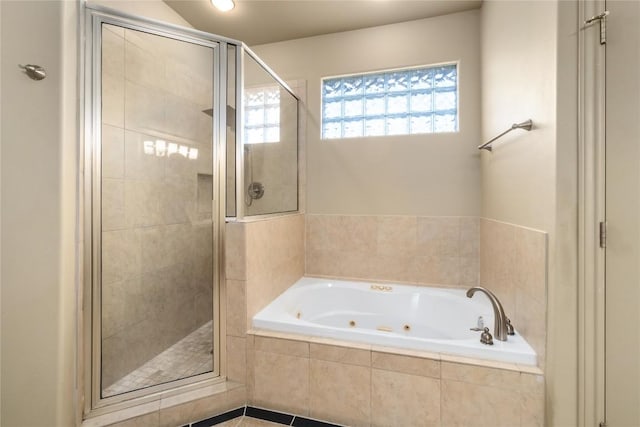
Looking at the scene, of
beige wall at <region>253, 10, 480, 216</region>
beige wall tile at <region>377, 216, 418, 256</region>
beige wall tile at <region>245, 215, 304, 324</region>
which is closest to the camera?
beige wall tile at <region>245, 215, 304, 324</region>

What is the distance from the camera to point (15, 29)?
1182mm

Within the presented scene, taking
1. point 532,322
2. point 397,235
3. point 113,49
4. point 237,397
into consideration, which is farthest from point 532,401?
point 113,49

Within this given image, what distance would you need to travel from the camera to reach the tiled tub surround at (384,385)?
123 centimetres

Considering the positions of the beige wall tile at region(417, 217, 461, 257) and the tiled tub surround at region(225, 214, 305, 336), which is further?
the beige wall tile at region(417, 217, 461, 257)

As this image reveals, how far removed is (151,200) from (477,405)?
216 cm

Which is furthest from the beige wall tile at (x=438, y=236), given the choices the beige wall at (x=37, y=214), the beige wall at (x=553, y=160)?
the beige wall at (x=37, y=214)

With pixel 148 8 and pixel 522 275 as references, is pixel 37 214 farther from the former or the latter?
pixel 522 275

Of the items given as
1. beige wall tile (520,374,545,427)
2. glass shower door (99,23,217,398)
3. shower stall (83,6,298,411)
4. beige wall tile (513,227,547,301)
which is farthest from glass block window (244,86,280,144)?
Result: beige wall tile (520,374,545,427)

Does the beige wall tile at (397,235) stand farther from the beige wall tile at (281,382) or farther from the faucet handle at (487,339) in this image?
the beige wall tile at (281,382)

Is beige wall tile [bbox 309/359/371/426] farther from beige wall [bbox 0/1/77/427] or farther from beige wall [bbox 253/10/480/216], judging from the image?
beige wall [bbox 253/10/480/216]

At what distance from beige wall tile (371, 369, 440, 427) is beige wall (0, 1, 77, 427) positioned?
4.81 feet

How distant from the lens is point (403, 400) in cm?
135

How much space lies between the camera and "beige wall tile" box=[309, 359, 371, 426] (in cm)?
140

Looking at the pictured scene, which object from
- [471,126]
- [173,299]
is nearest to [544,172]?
[471,126]
